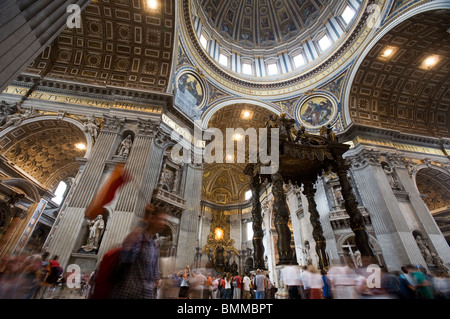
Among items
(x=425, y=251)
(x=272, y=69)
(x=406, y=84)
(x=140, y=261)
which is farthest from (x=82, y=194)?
(x=406, y=84)

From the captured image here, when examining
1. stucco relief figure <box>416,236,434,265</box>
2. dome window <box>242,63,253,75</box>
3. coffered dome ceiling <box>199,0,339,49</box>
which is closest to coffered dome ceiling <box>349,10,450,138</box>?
stucco relief figure <box>416,236,434,265</box>

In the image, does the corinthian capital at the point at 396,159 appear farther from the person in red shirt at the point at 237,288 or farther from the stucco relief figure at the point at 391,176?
the person in red shirt at the point at 237,288

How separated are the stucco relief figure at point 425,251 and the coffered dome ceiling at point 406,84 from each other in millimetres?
7440

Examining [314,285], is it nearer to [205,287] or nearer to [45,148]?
[205,287]

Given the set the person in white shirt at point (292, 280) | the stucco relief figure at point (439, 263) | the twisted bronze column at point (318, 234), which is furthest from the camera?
the stucco relief figure at point (439, 263)

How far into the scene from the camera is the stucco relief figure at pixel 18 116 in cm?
883

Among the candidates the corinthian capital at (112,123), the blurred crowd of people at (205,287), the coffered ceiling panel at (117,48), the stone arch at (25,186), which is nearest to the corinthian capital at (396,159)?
the blurred crowd of people at (205,287)

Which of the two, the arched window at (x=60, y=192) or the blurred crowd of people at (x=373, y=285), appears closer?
the blurred crowd of people at (x=373, y=285)

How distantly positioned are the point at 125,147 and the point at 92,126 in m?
1.95

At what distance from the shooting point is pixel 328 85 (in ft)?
47.1

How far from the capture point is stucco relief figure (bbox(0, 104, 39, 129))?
8.83 meters
